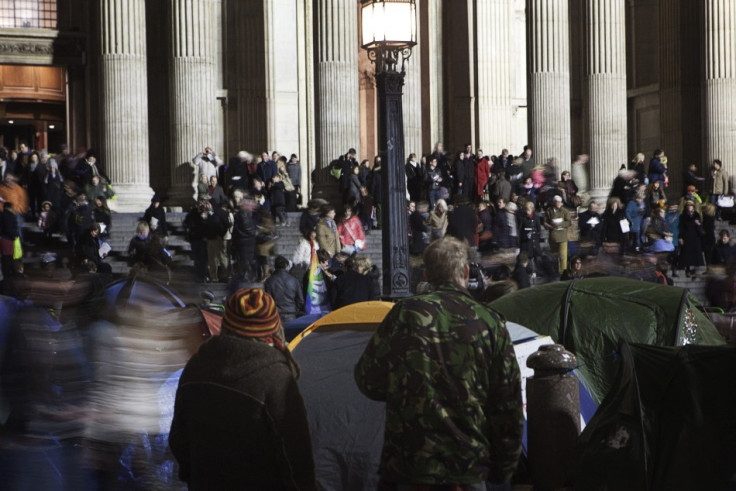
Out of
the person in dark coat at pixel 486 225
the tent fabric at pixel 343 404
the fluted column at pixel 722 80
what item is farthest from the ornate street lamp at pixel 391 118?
the fluted column at pixel 722 80

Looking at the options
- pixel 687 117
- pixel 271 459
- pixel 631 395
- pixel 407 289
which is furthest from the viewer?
pixel 687 117

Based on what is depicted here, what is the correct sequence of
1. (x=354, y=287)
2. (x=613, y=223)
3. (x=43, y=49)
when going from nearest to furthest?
(x=354, y=287)
(x=613, y=223)
(x=43, y=49)

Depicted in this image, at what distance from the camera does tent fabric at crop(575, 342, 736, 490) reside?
8.04 metres

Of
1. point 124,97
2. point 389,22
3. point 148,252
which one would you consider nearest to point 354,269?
point 148,252

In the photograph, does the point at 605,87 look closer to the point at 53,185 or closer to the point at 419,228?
the point at 419,228

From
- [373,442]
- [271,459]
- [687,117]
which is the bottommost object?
[373,442]

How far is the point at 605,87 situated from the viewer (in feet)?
109

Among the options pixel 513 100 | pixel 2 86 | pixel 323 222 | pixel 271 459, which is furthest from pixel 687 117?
pixel 271 459

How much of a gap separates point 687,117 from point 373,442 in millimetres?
29021

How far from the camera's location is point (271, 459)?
20.3 feet

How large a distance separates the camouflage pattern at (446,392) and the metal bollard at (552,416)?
275cm

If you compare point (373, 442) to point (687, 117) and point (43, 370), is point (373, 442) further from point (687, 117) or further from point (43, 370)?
point (687, 117)

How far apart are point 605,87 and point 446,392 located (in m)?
28.0

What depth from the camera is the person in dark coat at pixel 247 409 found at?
6.17 metres
